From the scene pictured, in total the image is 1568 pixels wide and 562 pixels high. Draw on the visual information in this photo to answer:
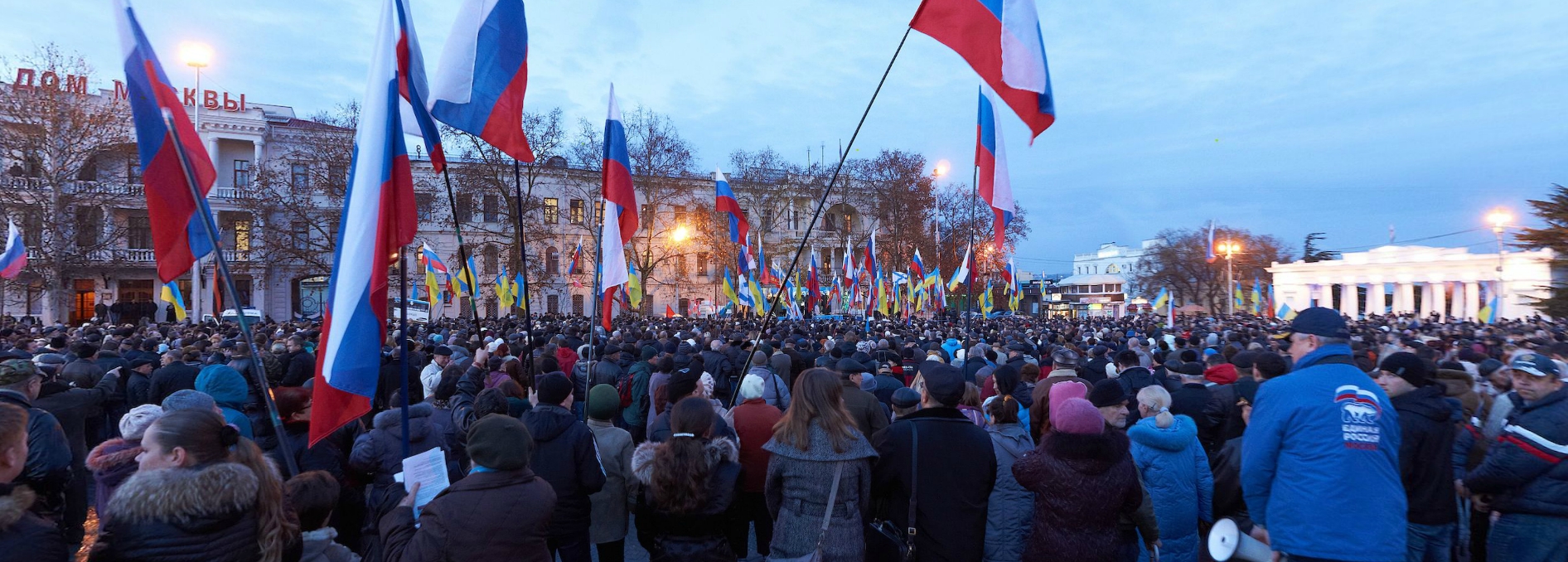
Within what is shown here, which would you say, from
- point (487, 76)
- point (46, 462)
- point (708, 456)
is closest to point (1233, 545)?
point (708, 456)

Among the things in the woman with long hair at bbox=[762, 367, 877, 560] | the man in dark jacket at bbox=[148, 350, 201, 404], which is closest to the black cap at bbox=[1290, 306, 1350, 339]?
the woman with long hair at bbox=[762, 367, 877, 560]

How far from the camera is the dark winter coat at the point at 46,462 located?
400cm

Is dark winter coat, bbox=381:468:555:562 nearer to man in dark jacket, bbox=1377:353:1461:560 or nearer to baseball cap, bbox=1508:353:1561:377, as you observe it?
man in dark jacket, bbox=1377:353:1461:560

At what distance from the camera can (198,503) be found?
250 centimetres

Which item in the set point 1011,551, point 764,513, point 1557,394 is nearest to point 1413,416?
point 1557,394

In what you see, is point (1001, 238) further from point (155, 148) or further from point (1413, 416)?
point (155, 148)

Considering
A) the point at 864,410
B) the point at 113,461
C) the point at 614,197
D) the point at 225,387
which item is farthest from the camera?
the point at 614,197

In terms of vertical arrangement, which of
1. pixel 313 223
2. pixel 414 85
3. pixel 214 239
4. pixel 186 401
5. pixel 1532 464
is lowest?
pixel 1532 464

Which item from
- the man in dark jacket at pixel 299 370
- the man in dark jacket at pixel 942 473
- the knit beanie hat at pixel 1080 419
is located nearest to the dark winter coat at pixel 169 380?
the man in dark jacket at pixel 299 370

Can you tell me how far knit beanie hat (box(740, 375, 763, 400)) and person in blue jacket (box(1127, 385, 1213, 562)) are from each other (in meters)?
2.14

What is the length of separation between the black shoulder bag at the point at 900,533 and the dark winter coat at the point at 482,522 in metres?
1.60

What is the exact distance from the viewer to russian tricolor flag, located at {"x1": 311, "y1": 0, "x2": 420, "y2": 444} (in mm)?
3568

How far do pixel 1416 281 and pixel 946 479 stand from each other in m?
52.6

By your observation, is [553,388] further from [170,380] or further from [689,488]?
[170,380]
